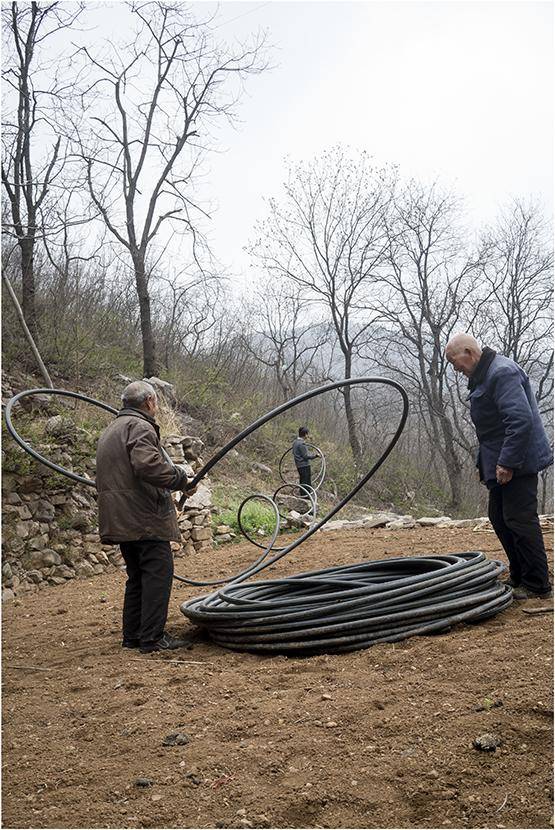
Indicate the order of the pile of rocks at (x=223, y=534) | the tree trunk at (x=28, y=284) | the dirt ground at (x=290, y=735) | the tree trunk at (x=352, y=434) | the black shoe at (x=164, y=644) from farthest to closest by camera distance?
the tree trunk at (x=352, y=434)
the tree trunk at (x=28, y=284)
the pile of rocks at (x=223, y=534)
the black shoe at (x=164, y=644)
the dirt ground at (x=290, y=735)

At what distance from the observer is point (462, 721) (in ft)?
8.52

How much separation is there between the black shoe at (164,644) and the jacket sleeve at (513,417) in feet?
7.46

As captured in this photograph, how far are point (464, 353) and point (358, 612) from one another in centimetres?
177

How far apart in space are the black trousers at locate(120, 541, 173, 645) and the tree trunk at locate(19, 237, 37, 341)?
9.89 metres

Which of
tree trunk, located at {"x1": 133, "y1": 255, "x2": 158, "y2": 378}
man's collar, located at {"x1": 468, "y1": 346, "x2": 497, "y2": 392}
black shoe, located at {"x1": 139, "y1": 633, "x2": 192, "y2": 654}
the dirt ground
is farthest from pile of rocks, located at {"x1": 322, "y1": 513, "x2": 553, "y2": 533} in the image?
tree trunk, located at {"x1": 133, "y1": 255, "x2": 158, "y2": 378}

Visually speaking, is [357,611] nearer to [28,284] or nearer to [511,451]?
[511,451]

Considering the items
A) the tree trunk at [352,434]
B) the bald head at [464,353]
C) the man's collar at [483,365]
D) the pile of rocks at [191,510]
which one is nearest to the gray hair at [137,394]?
the bald head at [464,353]

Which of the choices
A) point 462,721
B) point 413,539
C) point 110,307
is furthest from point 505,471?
point 110,307

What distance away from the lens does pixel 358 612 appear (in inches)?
159

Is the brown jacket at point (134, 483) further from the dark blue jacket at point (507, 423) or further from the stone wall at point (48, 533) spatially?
the stone wall at point (48, 533)

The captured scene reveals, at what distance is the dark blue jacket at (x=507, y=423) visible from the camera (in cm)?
425

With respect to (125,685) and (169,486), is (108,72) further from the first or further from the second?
(125,685)

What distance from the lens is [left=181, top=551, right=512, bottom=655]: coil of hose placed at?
13.0ft

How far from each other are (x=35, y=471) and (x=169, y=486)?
401 centimetres
